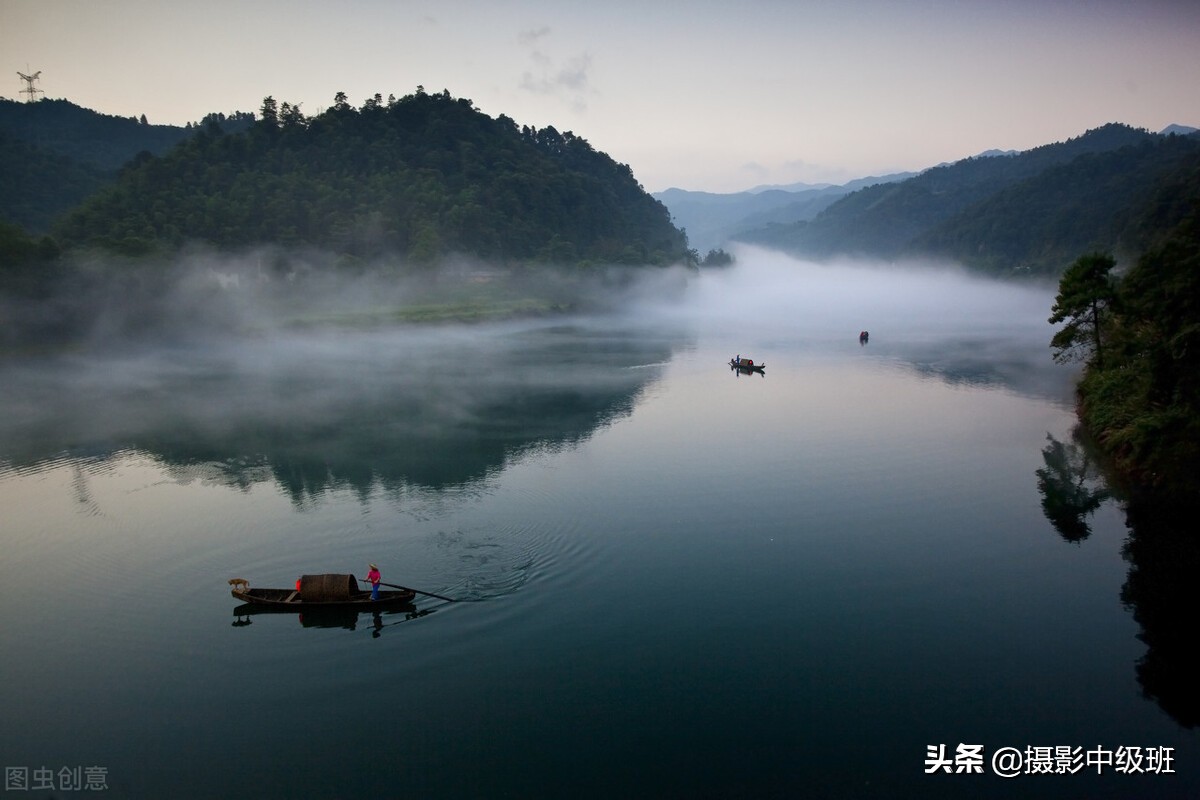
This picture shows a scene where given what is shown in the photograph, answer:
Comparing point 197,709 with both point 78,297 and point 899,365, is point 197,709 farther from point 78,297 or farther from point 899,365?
point 78,297

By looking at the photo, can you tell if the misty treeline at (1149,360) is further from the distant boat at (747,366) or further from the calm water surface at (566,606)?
the distant boat at (747,366)

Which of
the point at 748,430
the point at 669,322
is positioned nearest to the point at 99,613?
the point at 748,430

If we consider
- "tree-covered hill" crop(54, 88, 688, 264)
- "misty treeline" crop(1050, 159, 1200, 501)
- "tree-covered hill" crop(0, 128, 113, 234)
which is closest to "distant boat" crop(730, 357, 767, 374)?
"misty treeline" crop(1050, 159, 1200, 501)

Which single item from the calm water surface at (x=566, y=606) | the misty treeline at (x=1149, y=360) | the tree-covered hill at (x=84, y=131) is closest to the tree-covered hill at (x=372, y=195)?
the tree-covered hill at (x=84, y=131)

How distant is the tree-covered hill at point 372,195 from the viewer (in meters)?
93.0

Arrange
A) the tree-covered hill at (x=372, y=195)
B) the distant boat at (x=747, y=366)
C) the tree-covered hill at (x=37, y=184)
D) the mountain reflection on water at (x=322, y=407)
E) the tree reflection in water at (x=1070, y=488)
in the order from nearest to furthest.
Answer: the tree reflection in water at (x=1070, y=488), the mountain reflection on water at (x=322, y=407), the distant boat at (x=747, y=366), the tree-covered hill at (x=372, y=195), the tree-covered hill at (x=37, y=184)

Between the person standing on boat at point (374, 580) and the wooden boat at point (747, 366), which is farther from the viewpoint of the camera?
the wooden boat at point (747, 366)

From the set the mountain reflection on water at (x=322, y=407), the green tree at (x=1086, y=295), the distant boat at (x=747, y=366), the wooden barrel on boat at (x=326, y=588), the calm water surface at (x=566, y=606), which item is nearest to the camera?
the calm water surface at (x=566, y=606)

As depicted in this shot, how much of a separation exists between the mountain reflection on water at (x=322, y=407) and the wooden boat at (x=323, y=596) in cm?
984

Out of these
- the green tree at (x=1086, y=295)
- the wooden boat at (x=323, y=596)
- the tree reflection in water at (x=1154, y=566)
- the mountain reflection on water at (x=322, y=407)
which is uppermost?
the green tree at (x=1086, y=295)

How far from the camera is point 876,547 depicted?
24.0m

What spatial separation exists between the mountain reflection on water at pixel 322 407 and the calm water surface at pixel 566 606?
1.25 ft

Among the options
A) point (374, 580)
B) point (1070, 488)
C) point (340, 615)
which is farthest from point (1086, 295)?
point (340, 615)

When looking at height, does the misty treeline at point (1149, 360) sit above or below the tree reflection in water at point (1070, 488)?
above
